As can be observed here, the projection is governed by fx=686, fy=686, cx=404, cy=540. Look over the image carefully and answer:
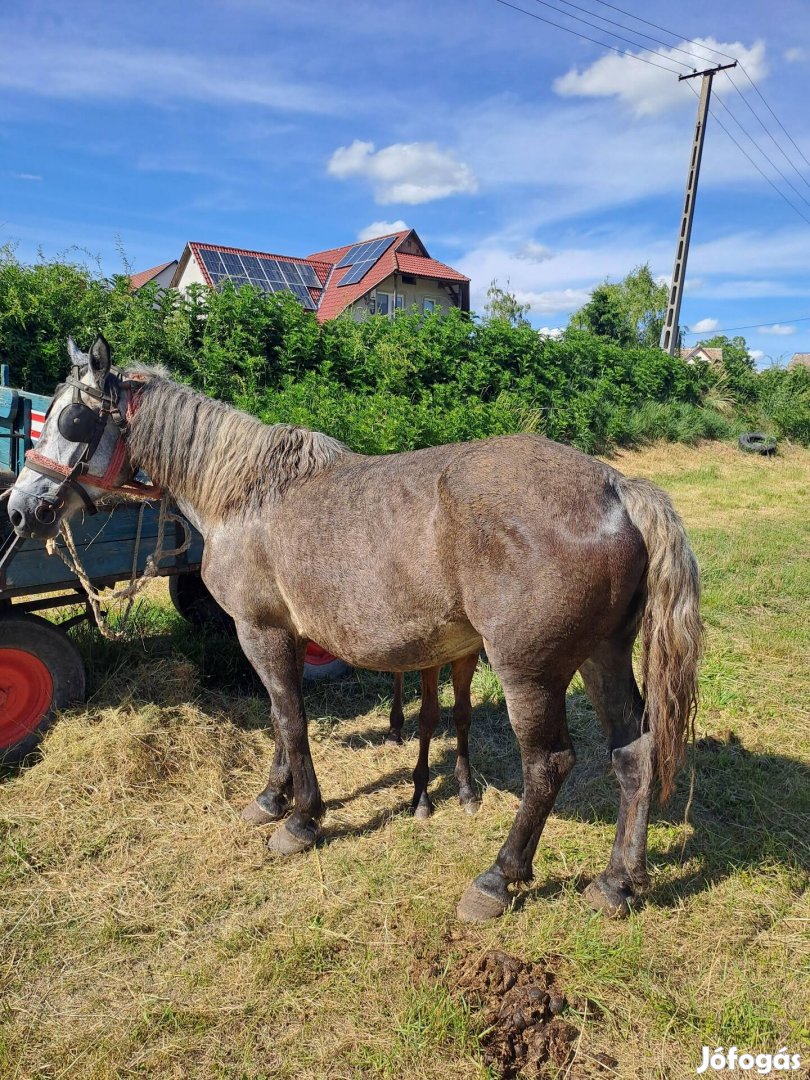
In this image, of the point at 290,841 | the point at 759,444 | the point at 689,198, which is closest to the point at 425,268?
the point at 689,198

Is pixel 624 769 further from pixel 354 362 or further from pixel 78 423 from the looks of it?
pixel 354 362

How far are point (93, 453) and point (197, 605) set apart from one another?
198 cm

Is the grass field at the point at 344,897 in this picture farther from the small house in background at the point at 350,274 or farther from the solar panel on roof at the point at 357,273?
the solar panel on roof at the point at 357,273

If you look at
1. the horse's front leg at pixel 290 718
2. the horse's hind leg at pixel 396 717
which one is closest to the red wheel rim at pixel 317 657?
the horse's hind leg at pixel 396 717

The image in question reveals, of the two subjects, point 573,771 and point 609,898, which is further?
point 573,771

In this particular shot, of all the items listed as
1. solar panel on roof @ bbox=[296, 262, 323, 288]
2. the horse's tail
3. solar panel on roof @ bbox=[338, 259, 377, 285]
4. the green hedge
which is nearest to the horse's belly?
the horse's tail

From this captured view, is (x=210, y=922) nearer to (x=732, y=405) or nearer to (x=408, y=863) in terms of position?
(x=408, y=863)

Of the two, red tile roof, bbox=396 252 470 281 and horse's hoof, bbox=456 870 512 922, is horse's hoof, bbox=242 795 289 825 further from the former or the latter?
red tile roof, bbox=396 252 470 281

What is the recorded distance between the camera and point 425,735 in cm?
352

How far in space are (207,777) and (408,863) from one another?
1228 mm

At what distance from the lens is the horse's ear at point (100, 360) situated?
3.08 meters

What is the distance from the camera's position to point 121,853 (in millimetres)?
3123

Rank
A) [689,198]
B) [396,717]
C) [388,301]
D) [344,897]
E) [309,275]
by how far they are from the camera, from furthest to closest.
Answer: [388,301] < [309,275] < [689,198] < [396,717] < [344,897]

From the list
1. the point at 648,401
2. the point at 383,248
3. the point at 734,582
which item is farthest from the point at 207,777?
the point at 383,248
